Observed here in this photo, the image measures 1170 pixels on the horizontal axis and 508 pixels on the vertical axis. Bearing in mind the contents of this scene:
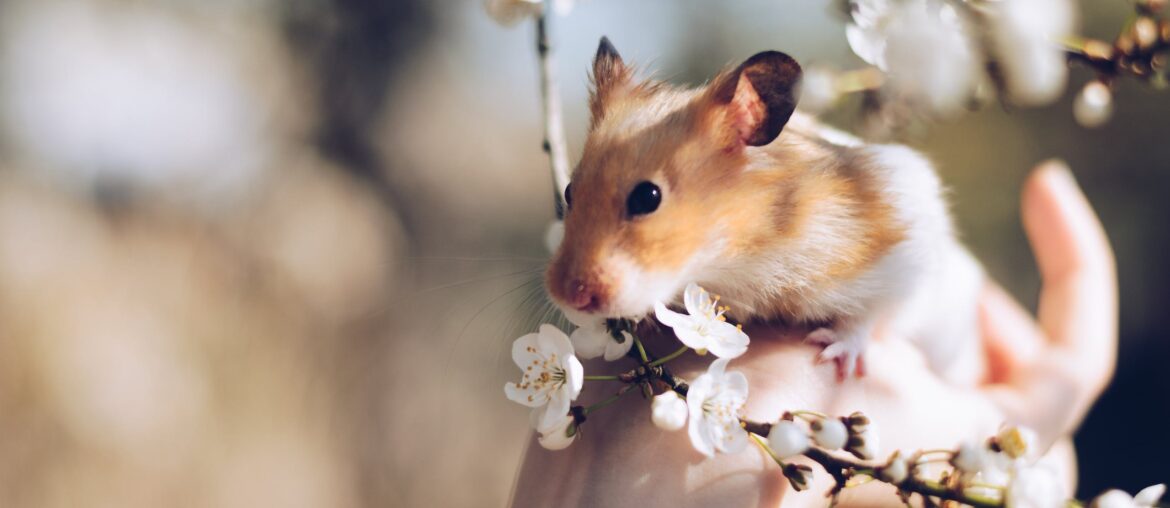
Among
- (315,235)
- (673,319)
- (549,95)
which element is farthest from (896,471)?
(315,235)

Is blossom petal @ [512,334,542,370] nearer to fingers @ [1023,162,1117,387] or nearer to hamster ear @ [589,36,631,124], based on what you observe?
hamster ear @ [589,36,631,124]

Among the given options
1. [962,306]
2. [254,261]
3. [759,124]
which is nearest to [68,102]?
[254,261]

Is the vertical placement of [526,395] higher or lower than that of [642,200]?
lower

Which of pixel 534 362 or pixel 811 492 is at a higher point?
pixel 534 362

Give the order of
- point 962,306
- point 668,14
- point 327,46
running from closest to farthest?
1. point 962,306
2. point 327,46
3. point 668,14

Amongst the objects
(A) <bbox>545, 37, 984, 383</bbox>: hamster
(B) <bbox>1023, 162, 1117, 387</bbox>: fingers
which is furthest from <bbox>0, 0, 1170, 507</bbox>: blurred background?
(A) <bbox>545, 37, 984, 383</bbox>: hamster

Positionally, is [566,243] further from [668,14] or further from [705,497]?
[668,14]

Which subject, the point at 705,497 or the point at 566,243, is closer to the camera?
the point at 705,497

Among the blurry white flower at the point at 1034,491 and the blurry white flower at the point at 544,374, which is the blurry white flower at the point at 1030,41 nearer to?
the blurry white flower at the point at 1034,491

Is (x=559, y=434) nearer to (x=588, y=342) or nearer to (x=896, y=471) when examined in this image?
(x=588, y=342)
